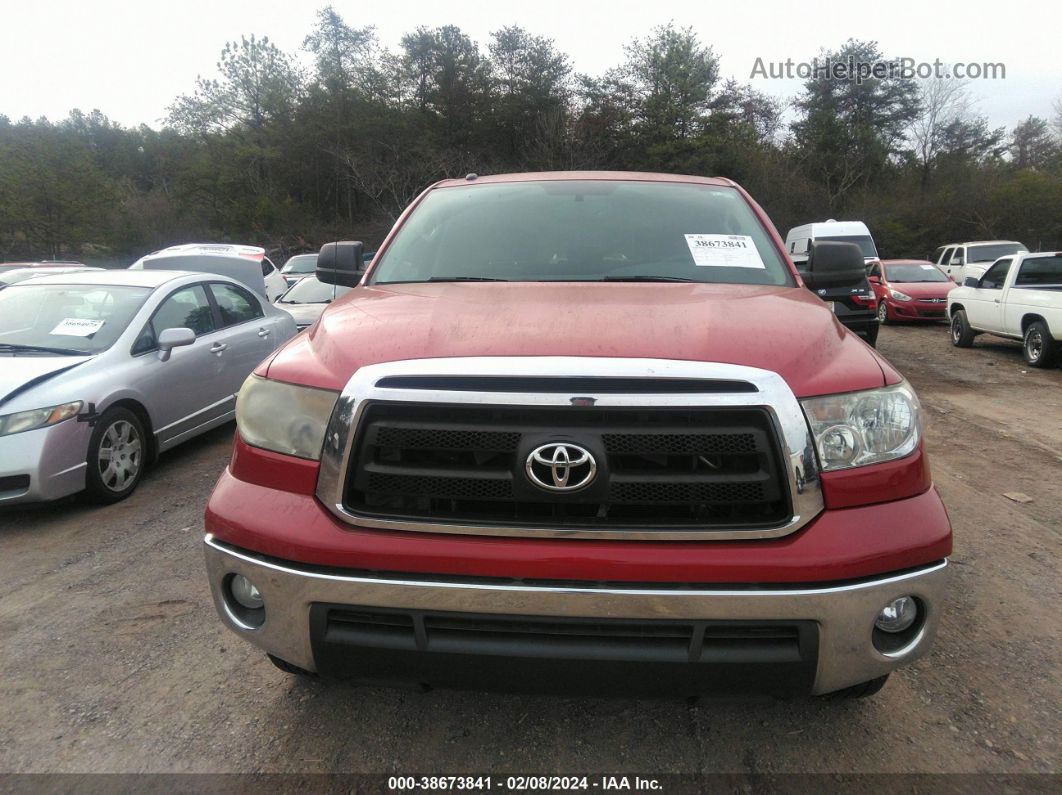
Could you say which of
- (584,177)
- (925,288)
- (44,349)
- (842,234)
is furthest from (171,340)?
(842,234)

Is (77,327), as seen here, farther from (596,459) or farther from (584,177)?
(596,459)

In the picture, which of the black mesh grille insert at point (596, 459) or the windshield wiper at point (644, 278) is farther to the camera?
the windshield wiper at point (644, 278)

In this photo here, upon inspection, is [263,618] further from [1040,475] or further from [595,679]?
[1040,475]

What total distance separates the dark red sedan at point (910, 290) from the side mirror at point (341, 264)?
44.0 feet

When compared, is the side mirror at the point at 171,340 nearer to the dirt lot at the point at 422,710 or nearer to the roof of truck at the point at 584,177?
the dirt lot at the point at 422,710

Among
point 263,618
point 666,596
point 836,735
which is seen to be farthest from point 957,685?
point 263,618

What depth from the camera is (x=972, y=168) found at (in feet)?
116

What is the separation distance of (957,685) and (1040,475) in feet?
11.1

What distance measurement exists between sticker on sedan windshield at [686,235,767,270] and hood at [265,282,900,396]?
0.33 m

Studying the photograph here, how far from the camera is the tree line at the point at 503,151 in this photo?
104 feet

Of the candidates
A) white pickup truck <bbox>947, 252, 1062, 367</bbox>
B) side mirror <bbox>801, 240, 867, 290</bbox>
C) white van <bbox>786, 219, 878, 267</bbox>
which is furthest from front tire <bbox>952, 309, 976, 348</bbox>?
side mirror <bbox>801, 240, 867, 290</bbox>

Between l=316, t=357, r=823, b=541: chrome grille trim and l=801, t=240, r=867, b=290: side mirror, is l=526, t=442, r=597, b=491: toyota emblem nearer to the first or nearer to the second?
l=316, t=357, r=823, b=541: chrome grille trim

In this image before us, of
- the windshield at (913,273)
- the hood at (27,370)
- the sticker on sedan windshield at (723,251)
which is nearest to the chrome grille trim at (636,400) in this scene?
the sticker on sedan windshield at (723,251)

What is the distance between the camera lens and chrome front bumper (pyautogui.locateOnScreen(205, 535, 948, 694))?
1.59 meters
